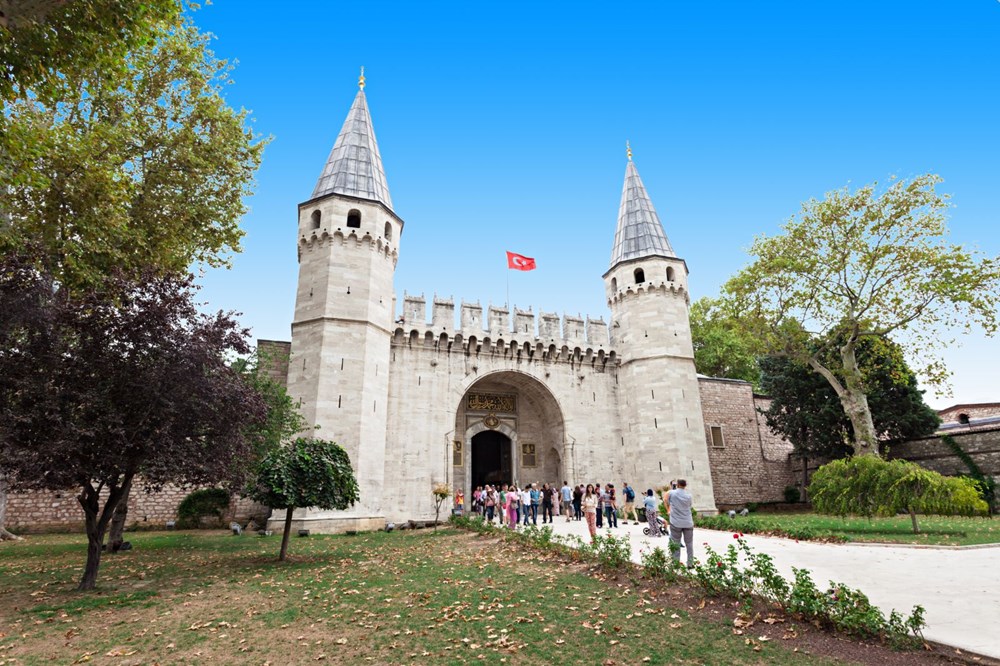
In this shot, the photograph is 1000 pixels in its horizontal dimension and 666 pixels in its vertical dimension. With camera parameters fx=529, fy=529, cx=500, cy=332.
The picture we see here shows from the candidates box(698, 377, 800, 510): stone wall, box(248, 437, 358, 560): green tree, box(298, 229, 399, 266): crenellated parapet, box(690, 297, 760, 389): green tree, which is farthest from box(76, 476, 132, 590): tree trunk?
box(690, 297, 760, 389): green tree

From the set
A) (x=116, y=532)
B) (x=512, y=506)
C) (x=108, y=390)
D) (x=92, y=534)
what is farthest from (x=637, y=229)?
(x=92, y=534)

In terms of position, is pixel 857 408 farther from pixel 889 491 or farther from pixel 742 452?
pixel 889 491

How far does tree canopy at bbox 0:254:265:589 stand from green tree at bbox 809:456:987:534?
14.4 metres

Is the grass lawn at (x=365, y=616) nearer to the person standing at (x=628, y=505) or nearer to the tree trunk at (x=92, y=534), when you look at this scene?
the tree trunk at (x=92, y=534)

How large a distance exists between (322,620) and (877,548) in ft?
36.9

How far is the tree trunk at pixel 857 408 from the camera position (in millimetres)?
19984

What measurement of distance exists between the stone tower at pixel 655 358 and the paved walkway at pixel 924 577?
A: 29.9 ft

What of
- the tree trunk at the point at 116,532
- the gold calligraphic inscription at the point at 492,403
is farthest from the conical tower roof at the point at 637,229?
the tree trunk at the point at 116,532

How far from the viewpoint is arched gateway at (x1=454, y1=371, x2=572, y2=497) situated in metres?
24.1

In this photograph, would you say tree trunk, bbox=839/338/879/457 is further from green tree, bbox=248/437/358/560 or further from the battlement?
green tree, bbox=248/437/358/560

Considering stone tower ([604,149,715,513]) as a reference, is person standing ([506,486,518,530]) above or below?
below

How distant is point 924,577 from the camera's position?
25.5 feet

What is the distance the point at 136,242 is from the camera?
42.8 ft

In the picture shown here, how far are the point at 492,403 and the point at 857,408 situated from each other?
48.8 ft
